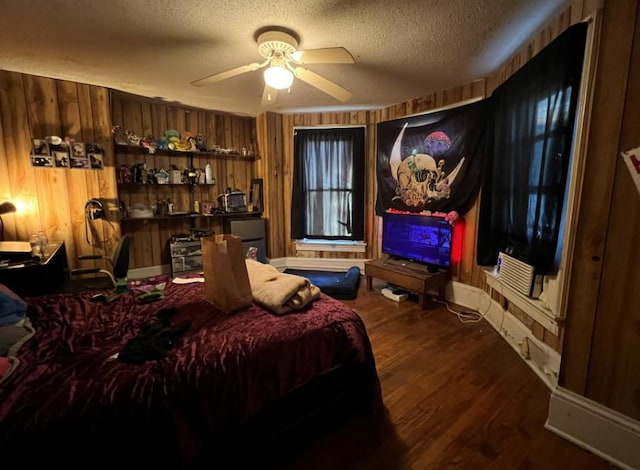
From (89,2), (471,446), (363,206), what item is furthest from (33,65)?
(471,446)

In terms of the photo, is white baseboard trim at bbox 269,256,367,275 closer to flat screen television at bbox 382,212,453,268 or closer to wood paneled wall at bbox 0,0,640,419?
wood paneled wall at bbox 0,0,640,419

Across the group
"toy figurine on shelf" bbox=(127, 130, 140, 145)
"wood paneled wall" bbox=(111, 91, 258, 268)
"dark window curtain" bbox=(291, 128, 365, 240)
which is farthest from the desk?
"dark window curtain" bbox=(291, 128, 365, 240)

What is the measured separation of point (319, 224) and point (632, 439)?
11.5 feet

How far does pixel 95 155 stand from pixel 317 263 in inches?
116

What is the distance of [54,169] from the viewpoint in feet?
9.73

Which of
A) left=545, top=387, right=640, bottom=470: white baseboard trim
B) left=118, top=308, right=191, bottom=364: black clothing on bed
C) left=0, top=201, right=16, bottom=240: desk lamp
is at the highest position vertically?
left=0, top=201, right=16, bottom=240: desk lamp

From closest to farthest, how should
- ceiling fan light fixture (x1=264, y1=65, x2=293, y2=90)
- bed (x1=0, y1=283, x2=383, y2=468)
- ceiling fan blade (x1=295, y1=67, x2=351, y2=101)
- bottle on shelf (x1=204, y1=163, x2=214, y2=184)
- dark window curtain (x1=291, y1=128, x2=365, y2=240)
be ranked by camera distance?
bed (x1=0, y1=283, x2=383, y2=468), ceiling fan light fixture (x1=264, y1=65, x2=293, y2=90), ceiling fan blade (x1=295, y1=67, x2=351, y2=101), bottle on shelf (x1=204, y1=163, x2=214, y2=184), dark window curtain (x1=291, y1=128, x2=365, y2=240)

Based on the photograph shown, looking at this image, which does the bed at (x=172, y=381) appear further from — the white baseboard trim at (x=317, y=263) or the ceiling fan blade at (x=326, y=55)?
the white baseboard trim at (x=317, y=263)

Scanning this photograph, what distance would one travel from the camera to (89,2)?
1753 mm

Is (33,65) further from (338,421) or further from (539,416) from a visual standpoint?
(539,416)

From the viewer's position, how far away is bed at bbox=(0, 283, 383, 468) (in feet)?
3.04

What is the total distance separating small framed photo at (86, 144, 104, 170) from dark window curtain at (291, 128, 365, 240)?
225 cm

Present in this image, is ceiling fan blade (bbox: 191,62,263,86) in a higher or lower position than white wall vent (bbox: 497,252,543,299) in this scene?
higher

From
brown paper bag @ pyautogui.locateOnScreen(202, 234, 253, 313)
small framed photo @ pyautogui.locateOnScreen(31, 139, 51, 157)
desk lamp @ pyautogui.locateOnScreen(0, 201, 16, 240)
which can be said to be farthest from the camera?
small framed photo @ pyautogui.locateOnScreen(31, 139, 51, 157)
